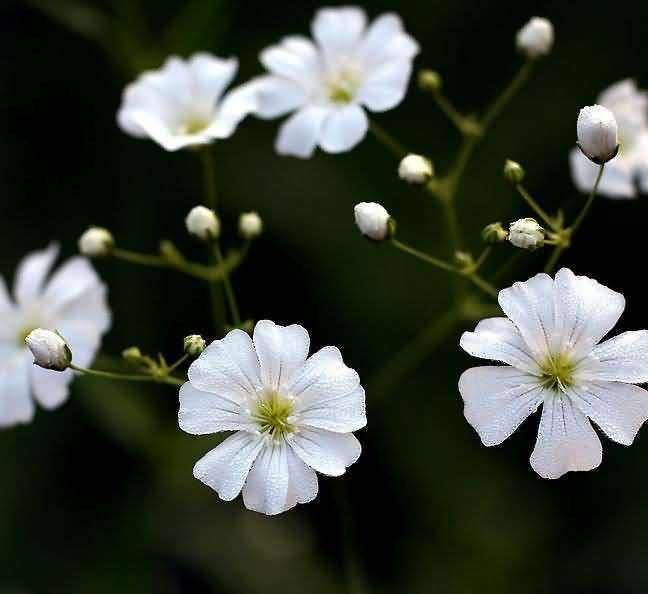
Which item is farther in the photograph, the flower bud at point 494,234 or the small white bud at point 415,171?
the small white bud at point 415,171

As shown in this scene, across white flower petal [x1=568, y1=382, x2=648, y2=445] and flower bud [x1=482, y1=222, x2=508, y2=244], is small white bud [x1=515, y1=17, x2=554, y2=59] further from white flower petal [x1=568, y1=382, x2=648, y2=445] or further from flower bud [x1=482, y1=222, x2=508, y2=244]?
white flower petal [x1=568, y1=382, x2=648, y2=445]

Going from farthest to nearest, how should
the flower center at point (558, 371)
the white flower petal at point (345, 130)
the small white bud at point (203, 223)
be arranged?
the white flower petal at point (345, 130) → the small white bud at point (203, 223) → the flower center at point (558, 371)

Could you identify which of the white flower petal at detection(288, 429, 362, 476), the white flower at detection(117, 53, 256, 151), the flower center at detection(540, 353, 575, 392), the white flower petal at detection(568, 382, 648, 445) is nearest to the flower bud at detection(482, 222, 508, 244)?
the flower center at detection(540, 353, 575, 392)

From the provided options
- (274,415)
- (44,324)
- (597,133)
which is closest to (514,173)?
(597,133)

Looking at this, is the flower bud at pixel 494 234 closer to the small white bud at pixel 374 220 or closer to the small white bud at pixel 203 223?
the small white bud at pixel 374 220

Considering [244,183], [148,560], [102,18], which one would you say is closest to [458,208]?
[244,183]

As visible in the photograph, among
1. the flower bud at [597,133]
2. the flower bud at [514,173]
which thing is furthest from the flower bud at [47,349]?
A: the flower bud at [597,133]

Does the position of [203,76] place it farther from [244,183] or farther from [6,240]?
[6,240]
